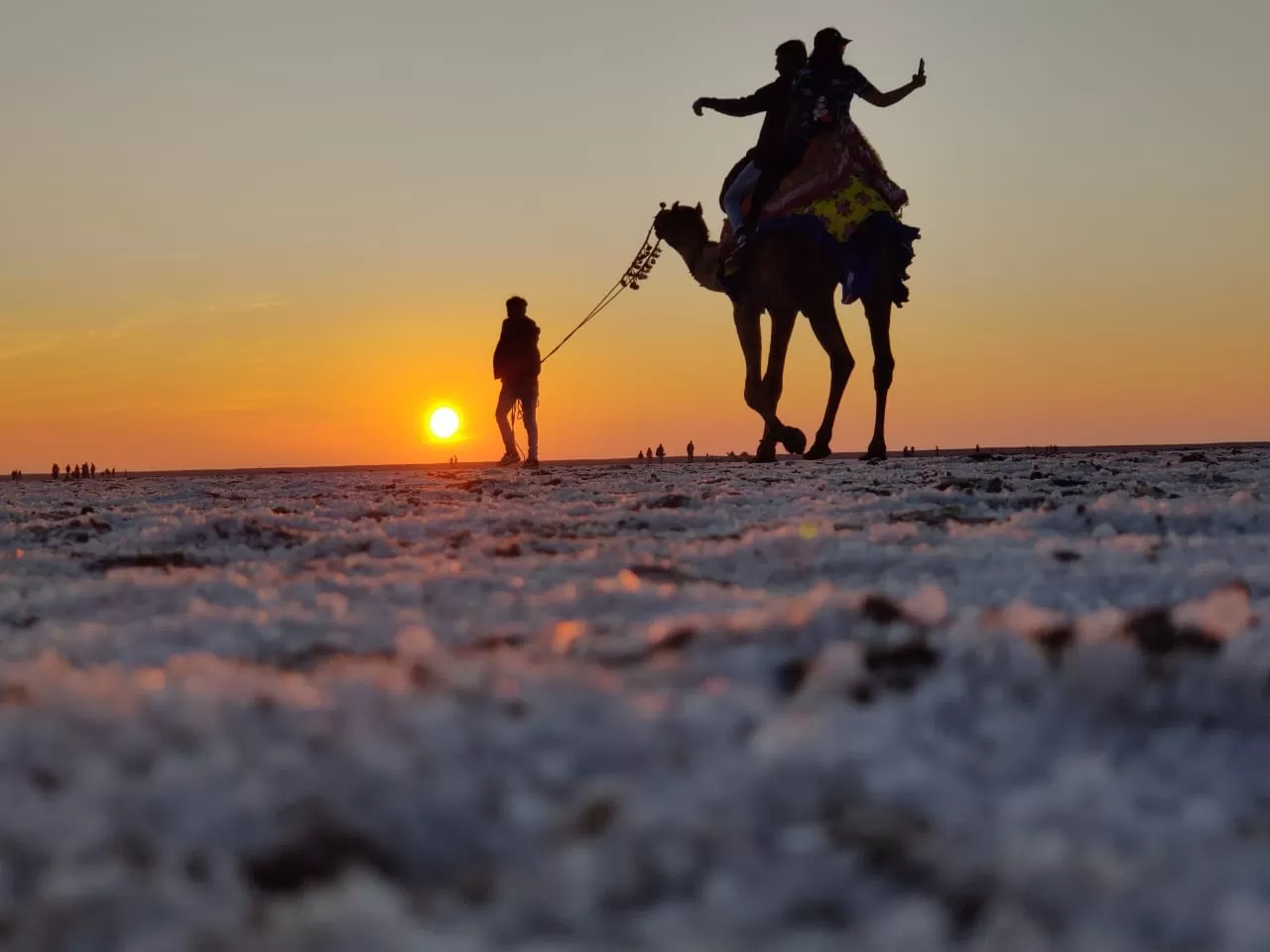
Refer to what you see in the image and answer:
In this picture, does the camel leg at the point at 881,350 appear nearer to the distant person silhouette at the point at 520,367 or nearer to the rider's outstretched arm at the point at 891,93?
the rider's outstretched arm at the point at 891,93

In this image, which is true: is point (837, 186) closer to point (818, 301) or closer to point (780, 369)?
point (818, 301)

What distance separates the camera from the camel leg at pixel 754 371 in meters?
11.3

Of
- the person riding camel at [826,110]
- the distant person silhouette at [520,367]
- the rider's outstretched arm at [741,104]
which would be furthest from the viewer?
the distant person silhouette at [520,367]

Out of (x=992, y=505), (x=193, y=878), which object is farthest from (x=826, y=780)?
(x=992, y=505)

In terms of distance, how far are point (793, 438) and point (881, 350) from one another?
1.40 metres

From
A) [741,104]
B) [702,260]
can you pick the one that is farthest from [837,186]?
[702,260]

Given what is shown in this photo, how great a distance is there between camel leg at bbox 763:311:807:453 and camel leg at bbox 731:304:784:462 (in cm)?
5

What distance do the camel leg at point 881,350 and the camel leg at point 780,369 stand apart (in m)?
0.82

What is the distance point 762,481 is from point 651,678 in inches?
214

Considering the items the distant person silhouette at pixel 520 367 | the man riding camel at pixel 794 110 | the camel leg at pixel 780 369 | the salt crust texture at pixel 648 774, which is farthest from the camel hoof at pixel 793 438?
the salt crust texture at pixel 648 774

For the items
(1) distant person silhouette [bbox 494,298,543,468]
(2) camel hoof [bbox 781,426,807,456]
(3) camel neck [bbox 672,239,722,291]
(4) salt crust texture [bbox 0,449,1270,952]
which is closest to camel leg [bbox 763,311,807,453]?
(2) camel hoof [bbox 781,426,807,456]

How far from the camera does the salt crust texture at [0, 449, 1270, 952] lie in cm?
69

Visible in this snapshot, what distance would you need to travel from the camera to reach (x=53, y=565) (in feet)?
9.45

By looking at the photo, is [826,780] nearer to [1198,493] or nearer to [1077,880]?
[1077,880]
